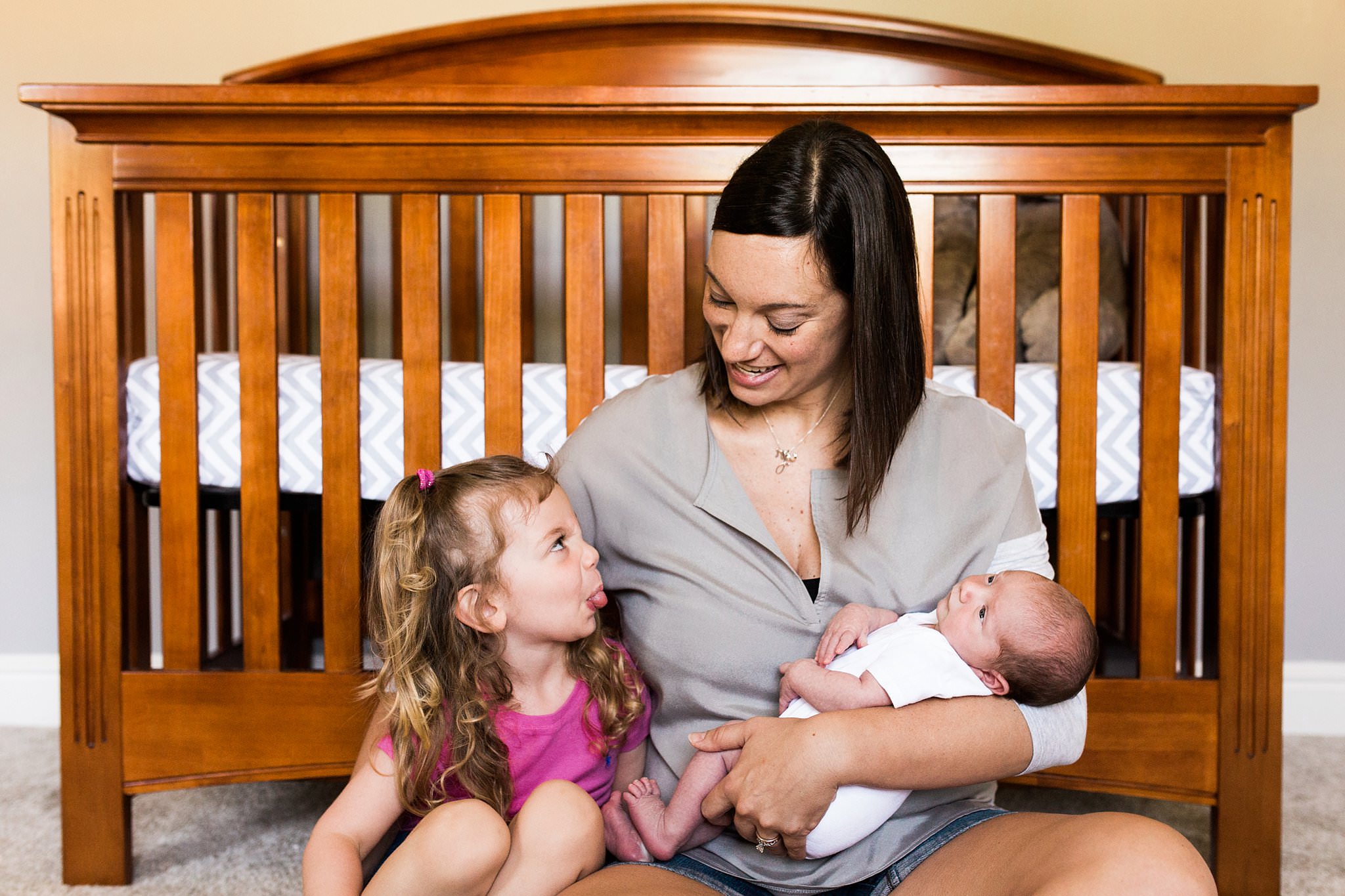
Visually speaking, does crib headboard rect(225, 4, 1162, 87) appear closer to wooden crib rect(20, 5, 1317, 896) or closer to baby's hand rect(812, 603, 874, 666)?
wooden crib rect(20, 5, 1317, 896)

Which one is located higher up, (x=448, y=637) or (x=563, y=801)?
(x=448, y=637)

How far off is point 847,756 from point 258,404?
2.81ft

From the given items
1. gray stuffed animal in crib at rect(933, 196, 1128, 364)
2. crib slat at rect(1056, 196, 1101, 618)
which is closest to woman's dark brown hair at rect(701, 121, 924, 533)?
crib slat at rect(1056, 196, 1101, 618)

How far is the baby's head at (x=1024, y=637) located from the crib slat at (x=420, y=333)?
678mm

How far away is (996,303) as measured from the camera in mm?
1268

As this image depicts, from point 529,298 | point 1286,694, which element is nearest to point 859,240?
point 529,298

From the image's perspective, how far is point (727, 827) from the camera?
0.94 m

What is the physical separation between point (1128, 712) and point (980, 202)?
0.67 metres

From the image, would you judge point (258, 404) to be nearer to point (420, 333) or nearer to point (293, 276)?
point (420, 333)

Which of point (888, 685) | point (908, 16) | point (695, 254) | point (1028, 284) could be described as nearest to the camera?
point (888, 685)

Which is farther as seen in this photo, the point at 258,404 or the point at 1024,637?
the point at 258,404

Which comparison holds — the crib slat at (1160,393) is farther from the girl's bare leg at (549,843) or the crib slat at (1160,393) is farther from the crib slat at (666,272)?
the girl's bare leg at (549,843)

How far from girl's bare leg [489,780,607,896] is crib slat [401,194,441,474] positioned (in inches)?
20.5

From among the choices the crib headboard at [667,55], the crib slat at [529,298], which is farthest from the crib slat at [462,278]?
the crib headboard at [667,55]
